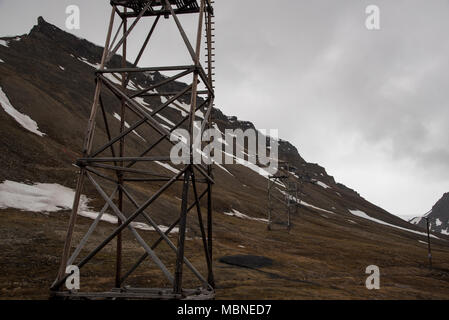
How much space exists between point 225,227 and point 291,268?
18.4 meters

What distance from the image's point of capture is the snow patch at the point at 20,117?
45312 millimetres

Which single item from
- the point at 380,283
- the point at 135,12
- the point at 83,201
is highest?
the point at 135,12

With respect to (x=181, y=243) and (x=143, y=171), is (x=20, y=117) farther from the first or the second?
(x=181, y=243)

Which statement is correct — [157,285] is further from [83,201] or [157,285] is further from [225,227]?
[225,227]

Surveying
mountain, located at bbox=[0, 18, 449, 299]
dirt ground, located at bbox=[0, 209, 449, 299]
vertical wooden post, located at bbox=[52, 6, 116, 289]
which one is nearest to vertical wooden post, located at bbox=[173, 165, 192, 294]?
vertical wooden post, located at bbox=[52, 6, 116, 289]

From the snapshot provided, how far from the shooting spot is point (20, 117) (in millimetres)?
46844

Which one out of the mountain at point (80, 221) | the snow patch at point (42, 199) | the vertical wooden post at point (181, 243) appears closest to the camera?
the vertical wooden post at point (181, 243)

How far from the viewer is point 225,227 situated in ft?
137

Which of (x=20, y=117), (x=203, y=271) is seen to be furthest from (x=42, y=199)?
(x=20, y=117)

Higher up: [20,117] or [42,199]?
[20,117]

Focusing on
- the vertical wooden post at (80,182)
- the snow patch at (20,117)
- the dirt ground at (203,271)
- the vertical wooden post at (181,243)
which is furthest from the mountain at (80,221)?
the vertical wooden post at (181,243)

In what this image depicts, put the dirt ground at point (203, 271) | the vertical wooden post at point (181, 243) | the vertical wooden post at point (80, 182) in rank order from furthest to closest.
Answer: the dirt ground at point (203, 271) < the vertical wooden post at point (80, 182) < the vertical wooden post at point (181, 243)

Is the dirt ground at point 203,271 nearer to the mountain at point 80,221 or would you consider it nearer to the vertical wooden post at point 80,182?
the mountain at point 80,221
